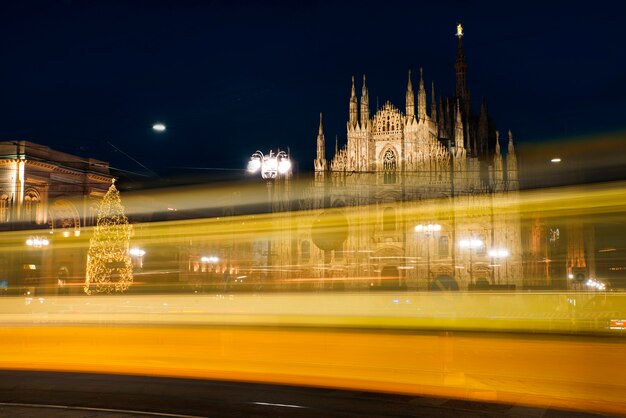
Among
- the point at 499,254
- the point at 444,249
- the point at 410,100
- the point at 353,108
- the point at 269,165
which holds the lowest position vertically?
the point at 499,254

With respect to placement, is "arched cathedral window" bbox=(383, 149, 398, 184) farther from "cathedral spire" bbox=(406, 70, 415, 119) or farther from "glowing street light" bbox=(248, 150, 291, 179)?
"glowing street light" bbox=(248, 150, 291, 179)

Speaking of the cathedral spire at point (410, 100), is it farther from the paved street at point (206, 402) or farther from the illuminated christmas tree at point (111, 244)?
the paved street at point (206, 402)

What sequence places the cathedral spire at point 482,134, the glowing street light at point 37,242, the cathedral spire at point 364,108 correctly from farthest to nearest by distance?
the cathedral spire at point 482,134 → the cathedral spire at point 364,108 → the glowing street light at point 37,242

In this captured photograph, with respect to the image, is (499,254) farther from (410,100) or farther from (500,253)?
(410,100)

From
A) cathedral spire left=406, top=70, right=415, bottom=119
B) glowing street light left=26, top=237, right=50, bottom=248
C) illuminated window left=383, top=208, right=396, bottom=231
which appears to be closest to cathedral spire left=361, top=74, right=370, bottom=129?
cathedral spire left=406, top=70, right=415, bottom=119

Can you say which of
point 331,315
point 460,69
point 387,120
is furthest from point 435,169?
point 331,315

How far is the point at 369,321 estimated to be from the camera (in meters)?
8.51

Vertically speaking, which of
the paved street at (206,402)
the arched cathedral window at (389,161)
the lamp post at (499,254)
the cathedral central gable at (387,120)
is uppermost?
the cathedral central gable at (387,120)

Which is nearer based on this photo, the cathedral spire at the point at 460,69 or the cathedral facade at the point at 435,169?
the cathedral facade at the point at 435,169

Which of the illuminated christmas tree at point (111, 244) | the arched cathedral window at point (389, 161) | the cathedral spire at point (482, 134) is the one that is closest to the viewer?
the illuminated christmas tree at point (111, 244)

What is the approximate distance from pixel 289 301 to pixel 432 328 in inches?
81.8

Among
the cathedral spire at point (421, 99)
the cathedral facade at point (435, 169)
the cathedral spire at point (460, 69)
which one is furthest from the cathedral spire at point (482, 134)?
the cathedral spire at point (421, 99)

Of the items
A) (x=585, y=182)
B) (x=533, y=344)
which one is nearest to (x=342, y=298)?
(x=533, y=344)

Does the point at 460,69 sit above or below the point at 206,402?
above
